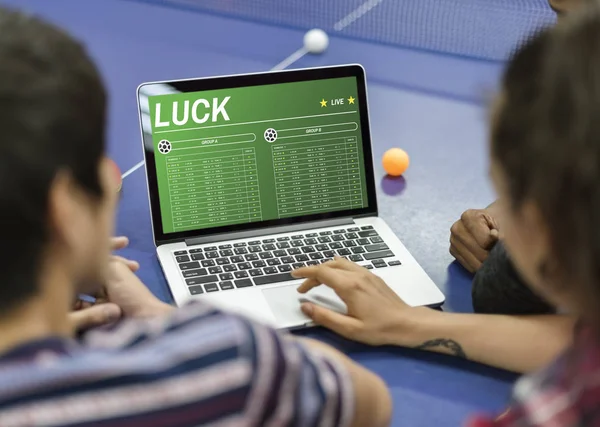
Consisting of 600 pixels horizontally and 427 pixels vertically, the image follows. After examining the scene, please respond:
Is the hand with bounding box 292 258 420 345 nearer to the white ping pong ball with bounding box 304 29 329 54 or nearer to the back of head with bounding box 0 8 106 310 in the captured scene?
the back of head with bounding box 0 8 106 310

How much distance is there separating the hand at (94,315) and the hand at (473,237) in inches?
21.8

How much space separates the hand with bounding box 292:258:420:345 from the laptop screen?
22cm

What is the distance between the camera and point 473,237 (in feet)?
4.58

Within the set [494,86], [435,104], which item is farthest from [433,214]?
[494,86]

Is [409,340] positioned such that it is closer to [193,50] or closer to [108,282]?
[108,282]

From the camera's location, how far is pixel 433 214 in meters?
1.57

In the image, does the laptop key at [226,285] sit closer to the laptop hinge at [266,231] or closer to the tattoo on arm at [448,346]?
the laptop hinge at [266,231]

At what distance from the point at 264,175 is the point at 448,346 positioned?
0.43m

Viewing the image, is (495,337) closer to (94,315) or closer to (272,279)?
(272,279)

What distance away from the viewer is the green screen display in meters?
1.41

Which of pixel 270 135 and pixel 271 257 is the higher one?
pixel 270 135

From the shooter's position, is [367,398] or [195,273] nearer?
[367,398]

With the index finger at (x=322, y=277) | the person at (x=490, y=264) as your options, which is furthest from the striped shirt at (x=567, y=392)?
the index finger at (x=322, y=277)

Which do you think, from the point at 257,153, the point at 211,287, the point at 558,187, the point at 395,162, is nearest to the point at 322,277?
the point at 211,287
